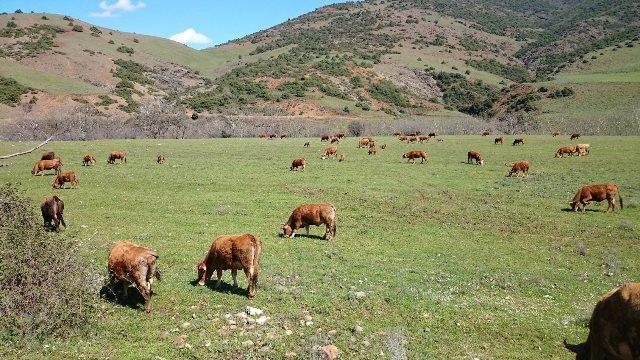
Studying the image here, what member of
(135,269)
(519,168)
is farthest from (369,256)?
(519,168)

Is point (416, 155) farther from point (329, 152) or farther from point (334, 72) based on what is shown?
point (334, 72)

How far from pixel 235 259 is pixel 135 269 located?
233 cm

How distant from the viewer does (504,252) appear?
55.5 feet

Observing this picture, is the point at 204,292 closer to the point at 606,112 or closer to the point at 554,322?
the point at 554,322

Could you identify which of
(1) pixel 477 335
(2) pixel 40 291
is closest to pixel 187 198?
(2) pixel 40 291

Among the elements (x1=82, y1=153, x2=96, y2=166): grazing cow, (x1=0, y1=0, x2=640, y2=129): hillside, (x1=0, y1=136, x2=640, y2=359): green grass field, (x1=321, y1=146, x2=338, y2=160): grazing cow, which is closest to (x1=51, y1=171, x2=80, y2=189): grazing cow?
(x1=0, y1=136, x2=640, y2=359): green grass field

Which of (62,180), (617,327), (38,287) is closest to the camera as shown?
(617,327)

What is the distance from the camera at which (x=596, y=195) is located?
Answer: 23406 millimetres

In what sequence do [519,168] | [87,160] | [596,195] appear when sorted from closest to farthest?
Result: [596,195], [519,168], [87,160]

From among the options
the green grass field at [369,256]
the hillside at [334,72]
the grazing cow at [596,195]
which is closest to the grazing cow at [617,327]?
the green grass field at [369,256]

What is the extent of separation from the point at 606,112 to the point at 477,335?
317 feet

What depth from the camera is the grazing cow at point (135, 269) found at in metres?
10.3

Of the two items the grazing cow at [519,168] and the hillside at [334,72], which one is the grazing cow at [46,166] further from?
the hillside at [334,72]

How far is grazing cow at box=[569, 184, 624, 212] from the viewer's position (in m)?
23.2
